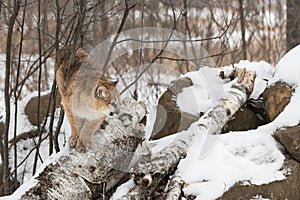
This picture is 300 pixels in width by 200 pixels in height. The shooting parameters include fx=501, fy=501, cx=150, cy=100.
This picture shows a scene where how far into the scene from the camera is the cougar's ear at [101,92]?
13.0 ft

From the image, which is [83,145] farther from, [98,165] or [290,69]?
[290,69]

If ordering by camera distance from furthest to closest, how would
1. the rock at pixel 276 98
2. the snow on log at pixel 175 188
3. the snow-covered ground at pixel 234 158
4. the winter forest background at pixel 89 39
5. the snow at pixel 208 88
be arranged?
the snow at pixel 208 88 < the winter forest background at pixel 89 39 < the rock at pixel 276 98 < the snow-covered ground at pixel 234 158 < the snow on log at pixel 175 188

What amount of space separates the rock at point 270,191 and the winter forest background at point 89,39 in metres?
1.63

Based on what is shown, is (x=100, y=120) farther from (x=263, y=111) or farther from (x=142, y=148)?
(x=263, y=111)

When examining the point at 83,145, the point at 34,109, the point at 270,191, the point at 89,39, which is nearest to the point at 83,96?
the point at 83,145

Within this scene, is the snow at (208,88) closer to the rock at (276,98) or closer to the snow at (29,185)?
the rock at (276,98)

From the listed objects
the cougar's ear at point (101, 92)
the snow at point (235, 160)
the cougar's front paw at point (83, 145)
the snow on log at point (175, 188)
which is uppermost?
the cougar's ear at point (101, 92)

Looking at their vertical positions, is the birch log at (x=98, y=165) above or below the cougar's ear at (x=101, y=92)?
below

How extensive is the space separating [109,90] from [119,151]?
50 cm

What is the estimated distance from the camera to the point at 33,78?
9.84 meters

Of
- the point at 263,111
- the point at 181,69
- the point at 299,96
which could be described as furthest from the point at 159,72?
the point at 299,96

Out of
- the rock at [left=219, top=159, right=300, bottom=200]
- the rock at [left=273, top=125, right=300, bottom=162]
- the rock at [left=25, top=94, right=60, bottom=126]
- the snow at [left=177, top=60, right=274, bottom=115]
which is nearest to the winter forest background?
the rock at [left=25, top=94, right=60, bottom=126]

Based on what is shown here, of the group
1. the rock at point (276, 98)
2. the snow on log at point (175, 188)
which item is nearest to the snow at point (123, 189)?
the snow on log at point (175, 188)

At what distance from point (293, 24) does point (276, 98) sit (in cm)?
411
